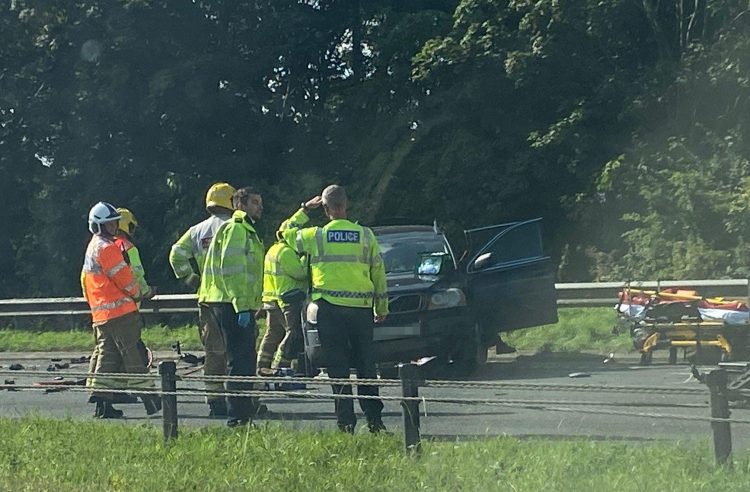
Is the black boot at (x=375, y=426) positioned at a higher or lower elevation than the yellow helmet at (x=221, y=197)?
lower

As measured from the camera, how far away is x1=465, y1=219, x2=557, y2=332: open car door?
13.4 meters

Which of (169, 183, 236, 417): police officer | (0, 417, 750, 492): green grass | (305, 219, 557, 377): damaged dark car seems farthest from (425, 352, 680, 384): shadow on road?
(0, 417, 750, 492): green grass

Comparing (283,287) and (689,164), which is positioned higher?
(689,164)

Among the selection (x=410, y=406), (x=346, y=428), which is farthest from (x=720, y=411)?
(x=346, y=428)

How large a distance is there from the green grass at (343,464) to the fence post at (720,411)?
3.8 inches

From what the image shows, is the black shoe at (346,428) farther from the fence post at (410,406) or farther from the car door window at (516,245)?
the car door window at (516,245)

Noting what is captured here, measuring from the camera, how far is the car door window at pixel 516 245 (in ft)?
44.4

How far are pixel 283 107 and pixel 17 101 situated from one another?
20.5 ft

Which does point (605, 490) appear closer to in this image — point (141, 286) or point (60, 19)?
point (141, 286)

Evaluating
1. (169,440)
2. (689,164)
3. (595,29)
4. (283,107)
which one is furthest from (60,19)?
(169,440)

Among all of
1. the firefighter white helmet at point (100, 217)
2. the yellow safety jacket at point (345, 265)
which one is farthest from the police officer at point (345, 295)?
the firefighter white helmet at point (100, 217)

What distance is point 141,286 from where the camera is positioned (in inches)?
466

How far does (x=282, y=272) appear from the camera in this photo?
11305mm

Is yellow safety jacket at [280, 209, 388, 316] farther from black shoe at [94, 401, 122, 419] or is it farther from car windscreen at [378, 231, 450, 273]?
car windscreen at [378, 231, 450, 273]
